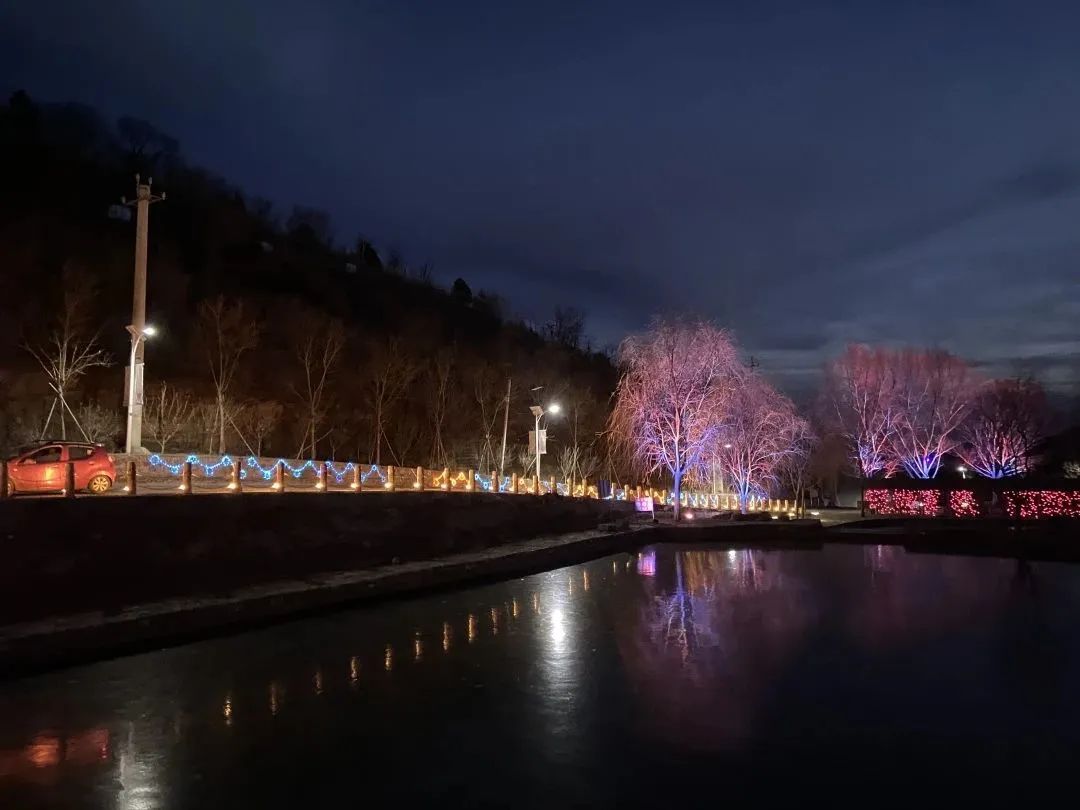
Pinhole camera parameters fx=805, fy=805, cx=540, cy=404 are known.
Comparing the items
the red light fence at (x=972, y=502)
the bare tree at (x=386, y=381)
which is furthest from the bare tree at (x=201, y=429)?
the red light fence at (x=972, y=502)

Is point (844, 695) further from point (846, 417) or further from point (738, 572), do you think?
point (846, 417)

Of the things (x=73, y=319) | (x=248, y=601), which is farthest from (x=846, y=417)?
(x=248, y=601)

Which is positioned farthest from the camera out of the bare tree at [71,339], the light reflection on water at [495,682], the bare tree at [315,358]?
the bare tree at [315,358]

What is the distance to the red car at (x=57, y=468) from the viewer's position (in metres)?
16.1

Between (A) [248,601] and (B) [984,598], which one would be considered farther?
(B) [984,598]

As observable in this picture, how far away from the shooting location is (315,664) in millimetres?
9648

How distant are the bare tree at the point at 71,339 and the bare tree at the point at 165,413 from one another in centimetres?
224

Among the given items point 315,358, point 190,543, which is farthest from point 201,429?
point 190,543

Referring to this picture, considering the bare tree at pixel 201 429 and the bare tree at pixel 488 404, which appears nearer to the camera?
the bare tree at pixel 201 429

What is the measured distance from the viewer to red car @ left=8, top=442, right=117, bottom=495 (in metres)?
16.1

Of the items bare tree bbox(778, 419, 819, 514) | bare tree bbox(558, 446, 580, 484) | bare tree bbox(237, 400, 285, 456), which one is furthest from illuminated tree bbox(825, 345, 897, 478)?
bare tree bbox(237, 400, 285, 456)

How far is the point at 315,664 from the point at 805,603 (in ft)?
28.4

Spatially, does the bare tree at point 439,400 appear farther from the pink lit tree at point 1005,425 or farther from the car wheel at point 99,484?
the pink lit tree at point 1005,425

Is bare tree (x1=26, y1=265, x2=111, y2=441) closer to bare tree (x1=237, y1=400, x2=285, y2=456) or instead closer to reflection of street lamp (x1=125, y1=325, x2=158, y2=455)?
bare tree (x1=237, y1=400, x2=285, y2=456)
